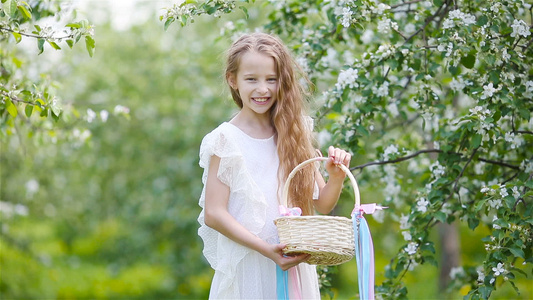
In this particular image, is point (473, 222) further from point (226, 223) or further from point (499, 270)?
point (226, 223)

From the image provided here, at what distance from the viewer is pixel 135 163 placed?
28.3ft

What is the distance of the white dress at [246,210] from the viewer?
2.46 meters

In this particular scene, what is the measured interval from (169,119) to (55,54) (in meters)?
1.94

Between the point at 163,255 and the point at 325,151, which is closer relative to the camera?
the point at 325,151

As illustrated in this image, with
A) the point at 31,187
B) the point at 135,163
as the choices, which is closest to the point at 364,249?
the point at 31,187

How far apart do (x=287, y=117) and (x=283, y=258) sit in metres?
0.59

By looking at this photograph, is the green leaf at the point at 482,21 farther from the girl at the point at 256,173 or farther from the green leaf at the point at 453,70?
the girl at the point at 256,173

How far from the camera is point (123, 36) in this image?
9.38m

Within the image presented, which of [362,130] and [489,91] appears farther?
[362,130]

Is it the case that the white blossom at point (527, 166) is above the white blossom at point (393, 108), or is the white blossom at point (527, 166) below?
below

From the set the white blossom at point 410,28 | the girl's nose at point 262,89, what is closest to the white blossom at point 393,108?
the white blossom at point 410,28

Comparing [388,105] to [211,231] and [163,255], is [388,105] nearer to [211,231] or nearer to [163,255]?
[211,231]

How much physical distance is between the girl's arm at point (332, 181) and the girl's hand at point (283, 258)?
371 millimetres

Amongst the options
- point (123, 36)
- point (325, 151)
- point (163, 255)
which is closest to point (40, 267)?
point (163, 255)
